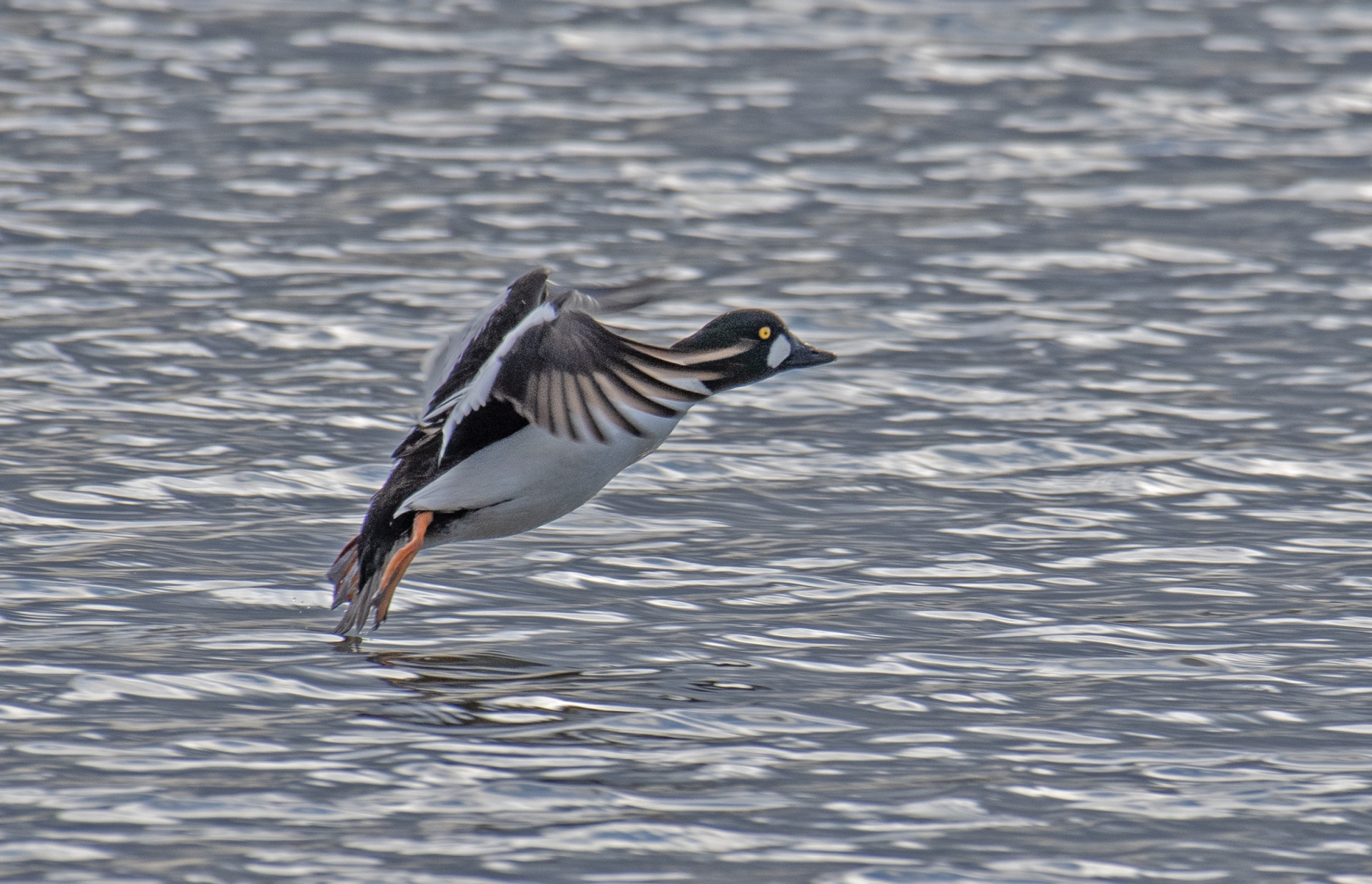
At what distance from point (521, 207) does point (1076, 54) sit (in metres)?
8.05

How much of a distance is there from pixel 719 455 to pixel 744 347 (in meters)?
1.91

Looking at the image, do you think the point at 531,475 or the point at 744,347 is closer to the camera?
the point at 531,475

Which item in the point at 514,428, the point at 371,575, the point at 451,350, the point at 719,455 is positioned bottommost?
the point at 719,455

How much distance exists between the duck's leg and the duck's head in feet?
5.45

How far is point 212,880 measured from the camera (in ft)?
20.4

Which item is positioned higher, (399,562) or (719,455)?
(399,562)

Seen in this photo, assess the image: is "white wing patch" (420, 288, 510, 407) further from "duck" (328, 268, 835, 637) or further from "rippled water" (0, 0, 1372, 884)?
"rippled water" (0, 0, 1372, 884)

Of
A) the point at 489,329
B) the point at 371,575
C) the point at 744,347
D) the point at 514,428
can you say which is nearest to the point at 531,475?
the point at 514,428

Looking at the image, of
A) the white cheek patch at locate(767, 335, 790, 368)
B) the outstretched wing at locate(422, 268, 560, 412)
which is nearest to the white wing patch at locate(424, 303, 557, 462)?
the outstretched wing at locate(422, 268, 560, 412)

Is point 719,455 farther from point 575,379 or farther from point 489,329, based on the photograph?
point 575,379

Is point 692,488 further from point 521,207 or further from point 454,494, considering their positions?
point 521,207

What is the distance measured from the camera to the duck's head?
1009cm

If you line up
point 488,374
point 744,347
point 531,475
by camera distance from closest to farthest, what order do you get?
point 488,374 < point 531,475 < point 744,347

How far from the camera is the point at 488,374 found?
27.8 feet
